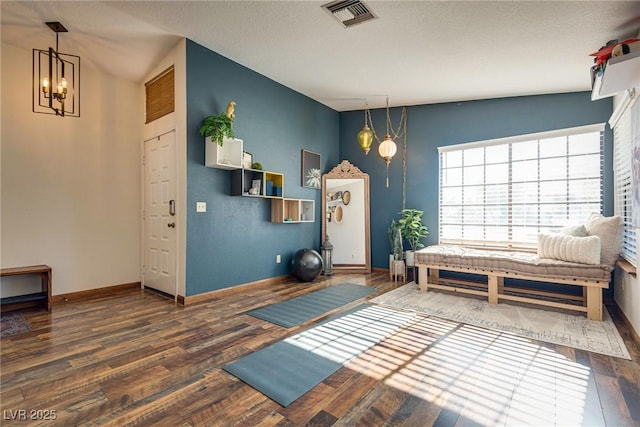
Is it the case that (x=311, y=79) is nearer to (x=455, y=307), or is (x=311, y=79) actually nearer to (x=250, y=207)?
(x=250, y=207)

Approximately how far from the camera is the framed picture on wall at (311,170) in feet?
17.5

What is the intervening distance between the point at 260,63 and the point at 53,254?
3.61 meters

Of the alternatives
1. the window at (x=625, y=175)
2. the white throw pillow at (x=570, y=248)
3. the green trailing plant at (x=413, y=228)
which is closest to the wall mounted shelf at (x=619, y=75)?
the window at (x=625, y=175)

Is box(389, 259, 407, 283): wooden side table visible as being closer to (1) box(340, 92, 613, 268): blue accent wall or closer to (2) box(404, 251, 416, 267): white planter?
(2) box(404, 251, 416, 267): white planter

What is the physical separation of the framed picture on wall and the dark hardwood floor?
293 centimetres

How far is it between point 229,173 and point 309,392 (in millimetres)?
3064

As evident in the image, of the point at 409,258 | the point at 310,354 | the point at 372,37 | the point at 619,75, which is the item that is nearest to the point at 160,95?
the point at 372,37

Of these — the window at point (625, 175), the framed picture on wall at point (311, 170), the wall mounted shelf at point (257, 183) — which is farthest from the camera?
the framed picture on wall at point (311, 170)

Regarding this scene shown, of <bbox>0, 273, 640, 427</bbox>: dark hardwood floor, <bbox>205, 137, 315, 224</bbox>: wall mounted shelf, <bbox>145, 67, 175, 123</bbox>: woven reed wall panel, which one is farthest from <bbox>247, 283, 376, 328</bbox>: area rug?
<bbox>145, 67, 175, 123</bbox>: woven reed wall panel

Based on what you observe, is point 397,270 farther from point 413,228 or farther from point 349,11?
point 349,11

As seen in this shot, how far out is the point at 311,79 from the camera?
4.54 meters

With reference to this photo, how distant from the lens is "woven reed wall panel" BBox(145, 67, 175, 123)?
13.0 ft

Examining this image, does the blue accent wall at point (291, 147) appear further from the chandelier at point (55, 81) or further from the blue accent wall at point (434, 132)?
the chandelier at point (55, 81)

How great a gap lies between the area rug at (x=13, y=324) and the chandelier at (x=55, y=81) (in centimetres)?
219
